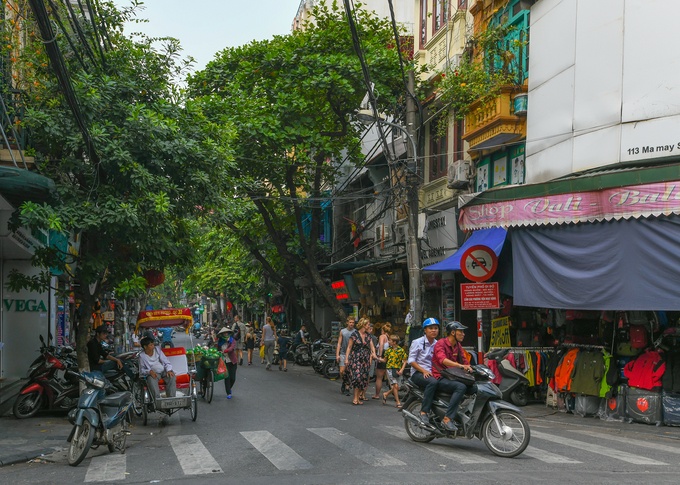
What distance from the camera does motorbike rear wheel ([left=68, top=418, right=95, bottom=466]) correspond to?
9.59 meters

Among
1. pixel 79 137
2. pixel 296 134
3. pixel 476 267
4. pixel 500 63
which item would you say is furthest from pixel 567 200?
pixel 296 134

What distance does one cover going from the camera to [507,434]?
9.63m

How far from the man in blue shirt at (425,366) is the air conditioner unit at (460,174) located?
10709 mm

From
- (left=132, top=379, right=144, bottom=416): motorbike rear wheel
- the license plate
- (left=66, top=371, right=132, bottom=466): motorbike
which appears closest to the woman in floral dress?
the license plate

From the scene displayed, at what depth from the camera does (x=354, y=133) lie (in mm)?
27828

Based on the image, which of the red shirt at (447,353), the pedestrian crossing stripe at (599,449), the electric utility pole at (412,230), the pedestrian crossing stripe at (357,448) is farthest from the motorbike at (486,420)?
the electric utility pole at (412,230)

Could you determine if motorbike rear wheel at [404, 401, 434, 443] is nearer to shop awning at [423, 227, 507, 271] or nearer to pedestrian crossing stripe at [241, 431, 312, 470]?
pedestrian crossing stripe at [241, 431, 312, 470]

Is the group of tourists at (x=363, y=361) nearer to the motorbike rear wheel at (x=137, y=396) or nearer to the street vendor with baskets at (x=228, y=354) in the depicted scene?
the street vendor with baskets at (x=228, y=354)

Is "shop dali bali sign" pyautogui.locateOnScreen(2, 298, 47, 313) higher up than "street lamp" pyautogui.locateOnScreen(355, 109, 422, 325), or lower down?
lower down

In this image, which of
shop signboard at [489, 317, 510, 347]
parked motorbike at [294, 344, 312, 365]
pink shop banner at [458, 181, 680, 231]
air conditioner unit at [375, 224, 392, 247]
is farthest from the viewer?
parked motorbike at [294, 344, 312, 365]

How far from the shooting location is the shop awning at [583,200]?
13023mm

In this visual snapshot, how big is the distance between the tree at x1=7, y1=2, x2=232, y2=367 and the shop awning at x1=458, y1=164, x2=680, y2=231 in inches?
217

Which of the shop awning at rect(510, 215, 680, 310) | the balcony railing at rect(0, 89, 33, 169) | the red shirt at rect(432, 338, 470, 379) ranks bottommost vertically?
the red shirt at rect(432, 338, 470, 379)

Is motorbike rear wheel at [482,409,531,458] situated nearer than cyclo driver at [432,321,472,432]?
Yes
